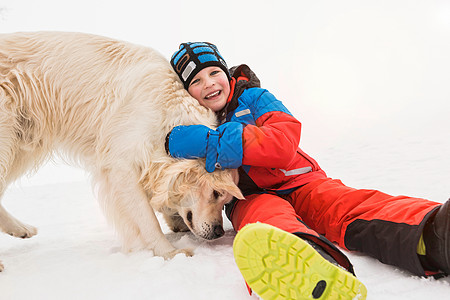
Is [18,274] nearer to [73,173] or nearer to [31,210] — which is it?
[31,210]

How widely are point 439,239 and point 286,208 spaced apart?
0.68 meters

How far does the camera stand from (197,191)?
2.15 metres

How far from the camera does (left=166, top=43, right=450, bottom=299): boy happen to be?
1.26 m

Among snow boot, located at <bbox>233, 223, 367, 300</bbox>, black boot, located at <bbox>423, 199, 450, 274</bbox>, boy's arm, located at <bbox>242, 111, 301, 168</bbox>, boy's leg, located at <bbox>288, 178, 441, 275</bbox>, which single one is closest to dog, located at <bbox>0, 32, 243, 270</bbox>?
boy's arm, located at <bbox>242, 111, 301, 168</bbox>

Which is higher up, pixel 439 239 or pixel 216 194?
pixel 439 239

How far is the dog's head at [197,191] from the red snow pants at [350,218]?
0.53 ft

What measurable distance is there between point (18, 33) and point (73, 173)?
3.88 m

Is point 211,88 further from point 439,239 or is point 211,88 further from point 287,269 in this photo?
point 439,239

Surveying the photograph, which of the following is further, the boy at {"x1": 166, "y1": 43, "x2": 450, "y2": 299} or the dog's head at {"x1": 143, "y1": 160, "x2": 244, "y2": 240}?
the dog's head at {"x1": 143, "y1": 160, "x2": 244, "y2": 240}

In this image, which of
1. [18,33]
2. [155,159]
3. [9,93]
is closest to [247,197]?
[155,159]

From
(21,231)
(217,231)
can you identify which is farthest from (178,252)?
(21,231)

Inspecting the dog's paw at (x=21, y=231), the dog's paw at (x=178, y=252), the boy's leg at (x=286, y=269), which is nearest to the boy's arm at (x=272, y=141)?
the dog's paw at (x=178, y=252)

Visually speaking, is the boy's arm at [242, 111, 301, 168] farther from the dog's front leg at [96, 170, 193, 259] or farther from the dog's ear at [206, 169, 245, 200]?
the dog's front leg at [96, 170, 193, 259]

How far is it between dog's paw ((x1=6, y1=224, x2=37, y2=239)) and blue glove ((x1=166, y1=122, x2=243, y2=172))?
1349 millimetres
